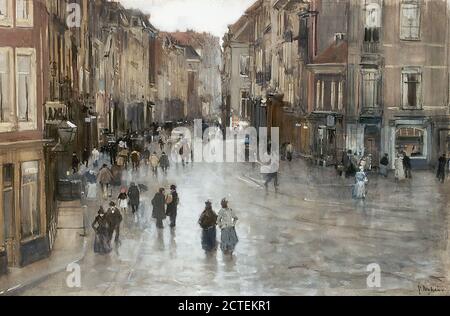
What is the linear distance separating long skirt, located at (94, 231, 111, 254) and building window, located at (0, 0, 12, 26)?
8.81ft

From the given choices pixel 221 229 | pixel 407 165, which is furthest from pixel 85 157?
pixel 407 165

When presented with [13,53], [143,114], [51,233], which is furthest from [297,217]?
[13,53]

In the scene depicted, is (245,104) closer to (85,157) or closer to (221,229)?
(221,229)

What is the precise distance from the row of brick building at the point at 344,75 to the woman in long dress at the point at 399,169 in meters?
0.11

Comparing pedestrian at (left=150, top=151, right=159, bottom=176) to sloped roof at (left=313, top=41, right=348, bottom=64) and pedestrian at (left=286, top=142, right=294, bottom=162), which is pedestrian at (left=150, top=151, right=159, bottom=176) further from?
sloped roof at (left=313, top=41, right=348, bottom=64)

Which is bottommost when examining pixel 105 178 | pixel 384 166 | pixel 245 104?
pixel 105 178

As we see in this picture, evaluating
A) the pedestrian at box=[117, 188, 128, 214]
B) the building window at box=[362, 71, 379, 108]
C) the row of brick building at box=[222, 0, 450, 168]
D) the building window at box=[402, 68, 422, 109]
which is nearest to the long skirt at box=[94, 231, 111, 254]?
the pedestrian at box=[117, 188, 128, 214]

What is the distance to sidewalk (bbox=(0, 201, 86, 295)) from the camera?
843cm

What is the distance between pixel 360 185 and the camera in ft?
31.3

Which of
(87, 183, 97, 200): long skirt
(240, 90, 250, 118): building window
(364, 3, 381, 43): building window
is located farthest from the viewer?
(364, 3, 381, 43): building window

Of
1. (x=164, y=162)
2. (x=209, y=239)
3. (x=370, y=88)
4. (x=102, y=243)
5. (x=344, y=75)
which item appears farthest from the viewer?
(x=344, y=75)

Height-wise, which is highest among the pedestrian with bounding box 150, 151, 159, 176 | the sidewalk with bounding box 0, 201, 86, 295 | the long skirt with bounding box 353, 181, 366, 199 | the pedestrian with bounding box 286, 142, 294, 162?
the pedestrian with bounding box 286, 142, 294, 162

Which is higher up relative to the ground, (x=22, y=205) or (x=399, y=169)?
(x=399, y=169)

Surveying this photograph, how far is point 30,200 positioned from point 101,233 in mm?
926
